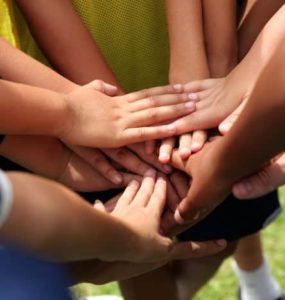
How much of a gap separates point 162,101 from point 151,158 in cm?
9

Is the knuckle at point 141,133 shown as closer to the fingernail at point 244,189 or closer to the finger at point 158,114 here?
the finger at point 158,114

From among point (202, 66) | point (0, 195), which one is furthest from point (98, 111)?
point (0, 195)

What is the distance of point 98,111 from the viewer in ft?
3.69

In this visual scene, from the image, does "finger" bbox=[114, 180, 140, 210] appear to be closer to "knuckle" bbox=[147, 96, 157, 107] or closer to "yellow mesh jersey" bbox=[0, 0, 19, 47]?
"knuckle" bbox=[147, 96, 157, 107]

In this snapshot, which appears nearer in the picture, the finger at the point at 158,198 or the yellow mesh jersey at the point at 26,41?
the finger at the point at 158,198

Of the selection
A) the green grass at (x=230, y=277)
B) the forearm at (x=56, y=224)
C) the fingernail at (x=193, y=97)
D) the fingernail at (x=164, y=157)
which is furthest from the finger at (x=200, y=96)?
the green grass at (x=230, y=277)

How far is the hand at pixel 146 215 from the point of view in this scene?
0.97 meters

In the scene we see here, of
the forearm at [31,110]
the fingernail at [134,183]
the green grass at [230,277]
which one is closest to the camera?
the forearm at [31,110]

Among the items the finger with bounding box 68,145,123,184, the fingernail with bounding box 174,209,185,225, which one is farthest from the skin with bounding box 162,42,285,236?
the finger with bounding box 68,145,123,184

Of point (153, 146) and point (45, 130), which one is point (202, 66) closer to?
point (153, 146)

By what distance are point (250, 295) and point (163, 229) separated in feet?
2.18

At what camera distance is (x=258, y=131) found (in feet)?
3.15

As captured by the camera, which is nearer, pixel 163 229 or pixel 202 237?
Answer: pixel 163 229

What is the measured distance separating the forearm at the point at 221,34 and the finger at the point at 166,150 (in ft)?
0.53
